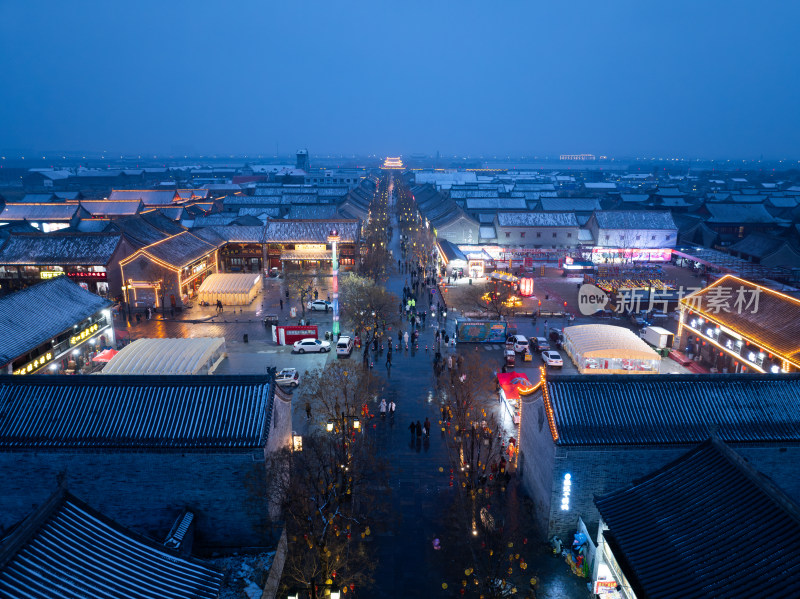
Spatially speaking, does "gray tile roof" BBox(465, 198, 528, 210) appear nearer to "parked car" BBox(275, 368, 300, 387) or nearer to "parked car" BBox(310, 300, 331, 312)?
"parked car" BBox(310, 300, 331, 312)

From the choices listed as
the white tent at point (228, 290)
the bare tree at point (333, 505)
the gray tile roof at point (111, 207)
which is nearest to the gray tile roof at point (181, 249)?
the white tent at point (228, 290)

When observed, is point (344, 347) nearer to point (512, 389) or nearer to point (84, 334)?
point (512, 389)

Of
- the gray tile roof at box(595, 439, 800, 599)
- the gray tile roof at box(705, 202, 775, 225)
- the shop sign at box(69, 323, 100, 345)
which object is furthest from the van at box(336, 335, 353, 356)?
the gray tile roof at box(705, 202, 775, 225)

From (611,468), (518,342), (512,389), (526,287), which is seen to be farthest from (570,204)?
(611,468)

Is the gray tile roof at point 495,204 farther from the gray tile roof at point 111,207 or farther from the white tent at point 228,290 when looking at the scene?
the gray tile roof at point 111,207

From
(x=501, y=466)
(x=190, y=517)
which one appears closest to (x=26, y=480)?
(x=190, y=517)

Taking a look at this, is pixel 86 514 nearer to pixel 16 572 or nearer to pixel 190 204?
pixel 16 572
